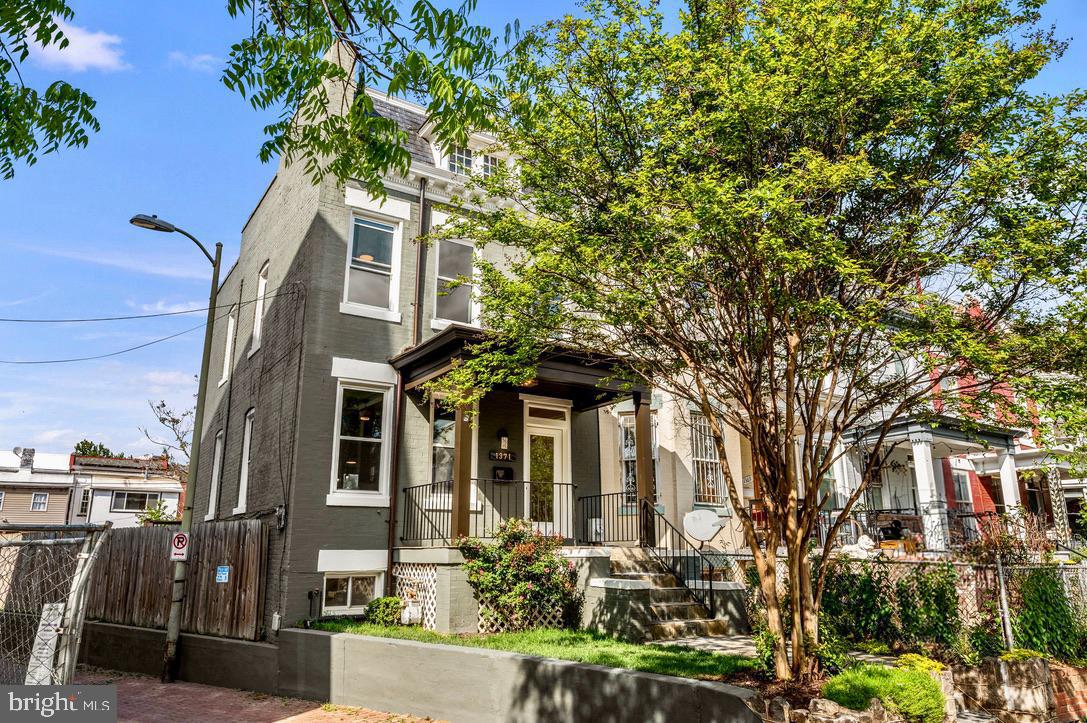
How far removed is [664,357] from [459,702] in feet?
15.6

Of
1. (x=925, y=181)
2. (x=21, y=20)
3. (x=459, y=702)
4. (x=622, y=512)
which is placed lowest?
(x=459, y=702)

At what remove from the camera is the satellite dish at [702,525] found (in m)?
13.3

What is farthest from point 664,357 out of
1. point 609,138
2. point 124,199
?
point 124,199

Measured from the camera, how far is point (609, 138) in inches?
306

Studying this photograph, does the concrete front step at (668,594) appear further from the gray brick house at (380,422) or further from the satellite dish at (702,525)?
the gray brick house at (380,422)

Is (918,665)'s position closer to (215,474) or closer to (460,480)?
(460,480)

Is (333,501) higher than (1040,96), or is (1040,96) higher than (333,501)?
(1040,96)

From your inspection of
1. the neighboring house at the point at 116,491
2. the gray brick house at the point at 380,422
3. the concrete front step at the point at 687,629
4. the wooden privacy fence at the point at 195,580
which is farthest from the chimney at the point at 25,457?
the concrete front step at the point at 687,629

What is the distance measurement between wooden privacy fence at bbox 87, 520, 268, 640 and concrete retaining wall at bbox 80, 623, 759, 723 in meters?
0.40

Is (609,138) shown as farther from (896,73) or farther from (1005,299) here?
(1005,299)

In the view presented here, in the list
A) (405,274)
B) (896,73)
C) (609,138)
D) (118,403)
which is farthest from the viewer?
(118,403)

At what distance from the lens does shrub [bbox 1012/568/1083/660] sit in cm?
914

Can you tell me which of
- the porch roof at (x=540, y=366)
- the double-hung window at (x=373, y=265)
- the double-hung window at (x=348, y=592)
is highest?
the double-hung window at (x=373, y=265)

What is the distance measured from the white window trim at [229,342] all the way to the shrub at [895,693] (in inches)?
601
